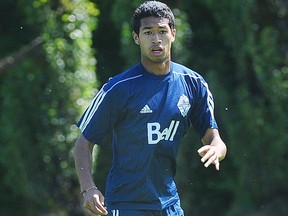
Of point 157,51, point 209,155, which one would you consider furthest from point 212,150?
point 157,51

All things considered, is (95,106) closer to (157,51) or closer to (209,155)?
(157,51)

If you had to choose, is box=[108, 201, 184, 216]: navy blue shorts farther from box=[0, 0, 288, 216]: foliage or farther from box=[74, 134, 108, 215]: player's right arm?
box=[0, 0, 288, 216]: foliage

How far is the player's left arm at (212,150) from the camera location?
18.7ft

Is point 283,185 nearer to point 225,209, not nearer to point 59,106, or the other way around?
point 225,209

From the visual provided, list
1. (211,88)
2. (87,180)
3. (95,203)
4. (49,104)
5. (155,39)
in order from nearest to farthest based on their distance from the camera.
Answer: (95,203), (87,180), (155,39), (211,88), (49,104)

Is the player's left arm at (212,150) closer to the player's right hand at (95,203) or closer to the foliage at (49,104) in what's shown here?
the player's right hand at (95,203)

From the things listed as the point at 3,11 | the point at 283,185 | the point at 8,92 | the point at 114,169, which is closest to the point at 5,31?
the point at 3,11

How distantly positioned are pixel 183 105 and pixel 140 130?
323 millimetres

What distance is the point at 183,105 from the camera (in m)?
5.97

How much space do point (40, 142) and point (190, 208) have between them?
195 centimetres

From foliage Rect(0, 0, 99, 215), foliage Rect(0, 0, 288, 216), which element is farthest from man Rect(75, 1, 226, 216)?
foliage Rect(0, 0, 99, 215)

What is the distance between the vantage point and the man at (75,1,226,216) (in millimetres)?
5844

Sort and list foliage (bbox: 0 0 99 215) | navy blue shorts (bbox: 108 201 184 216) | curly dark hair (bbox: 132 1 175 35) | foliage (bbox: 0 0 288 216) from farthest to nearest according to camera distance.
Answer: foliage (bbox: 0 0 99 215) < foliage (bbox: 0 0 288 216) < curly dark hair (bbox: 132 1 175 35) < navy blue shorts (bbox: 108 201 184 216)

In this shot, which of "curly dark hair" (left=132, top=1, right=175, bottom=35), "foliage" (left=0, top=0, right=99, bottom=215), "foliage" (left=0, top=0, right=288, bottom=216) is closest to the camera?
"curly dark hair" (left=132, top=1, right=175, bottom=35)
